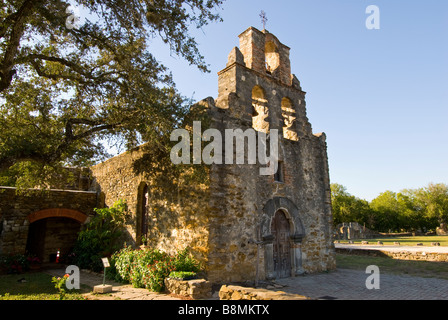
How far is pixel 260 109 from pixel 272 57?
9.29 feet

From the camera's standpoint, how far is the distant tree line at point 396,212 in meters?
49.2

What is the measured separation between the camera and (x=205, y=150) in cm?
804

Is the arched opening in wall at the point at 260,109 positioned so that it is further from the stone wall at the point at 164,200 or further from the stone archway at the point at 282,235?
the stone wall at the point at 164,200

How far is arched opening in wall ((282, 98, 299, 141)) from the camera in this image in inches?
450

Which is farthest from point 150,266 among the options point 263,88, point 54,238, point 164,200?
point 54,238

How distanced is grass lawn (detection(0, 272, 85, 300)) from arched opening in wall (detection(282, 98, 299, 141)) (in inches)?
356

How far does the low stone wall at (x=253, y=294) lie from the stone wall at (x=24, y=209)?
932 cm

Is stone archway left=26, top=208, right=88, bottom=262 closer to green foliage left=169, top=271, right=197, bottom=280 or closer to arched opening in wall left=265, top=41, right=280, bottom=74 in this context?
green foliage left=169, top=271, right=197, bottom=280

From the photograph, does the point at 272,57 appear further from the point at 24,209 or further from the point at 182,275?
the point at 24,209

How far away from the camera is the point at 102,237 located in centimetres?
1089

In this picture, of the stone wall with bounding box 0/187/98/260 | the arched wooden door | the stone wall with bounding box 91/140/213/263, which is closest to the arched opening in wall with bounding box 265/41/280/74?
the arched wooden door
